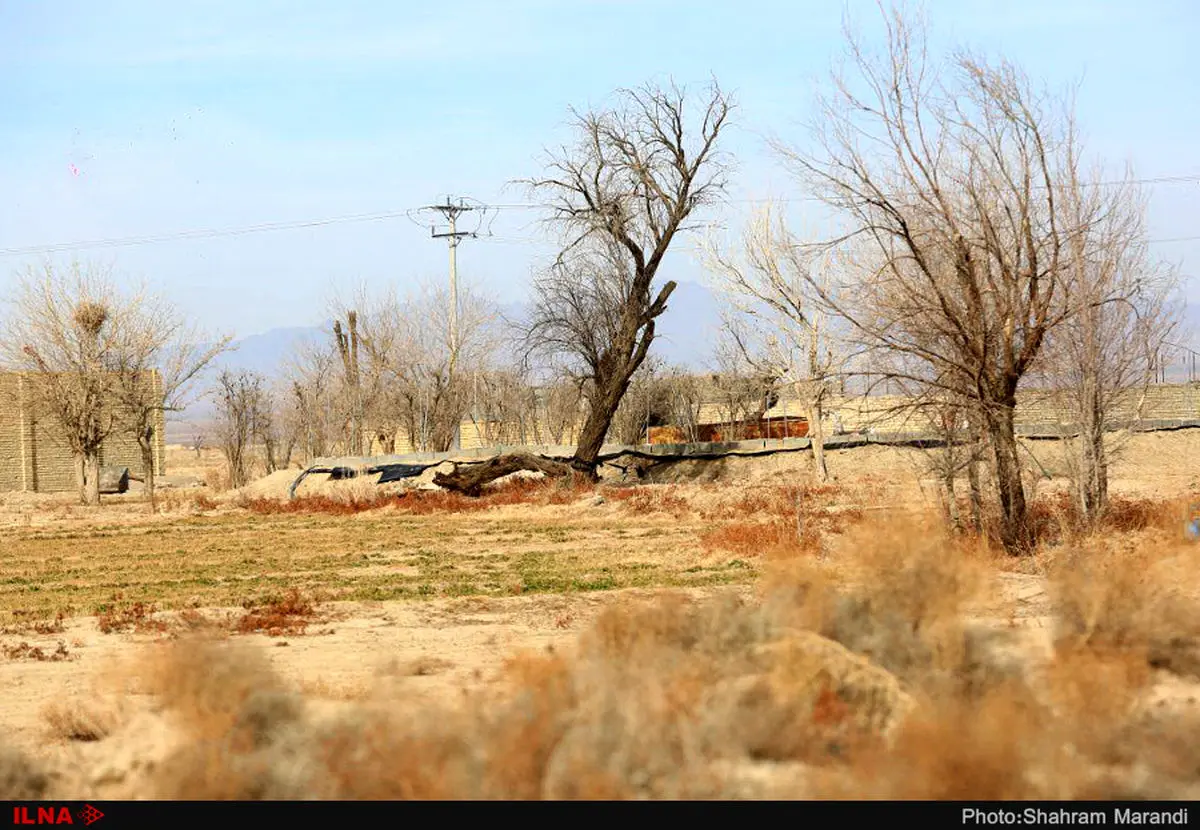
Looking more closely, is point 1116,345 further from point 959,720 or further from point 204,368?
point 204,368

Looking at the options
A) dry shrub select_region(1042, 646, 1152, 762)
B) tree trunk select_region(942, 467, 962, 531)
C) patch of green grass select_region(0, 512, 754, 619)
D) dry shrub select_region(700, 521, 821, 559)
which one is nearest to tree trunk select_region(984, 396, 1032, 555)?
tree trunk select_region(942, 467, 962, 531)

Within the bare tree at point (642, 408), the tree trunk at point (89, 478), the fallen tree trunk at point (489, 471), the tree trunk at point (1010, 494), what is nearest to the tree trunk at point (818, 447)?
the fallen tree trunk at point (489, 471)

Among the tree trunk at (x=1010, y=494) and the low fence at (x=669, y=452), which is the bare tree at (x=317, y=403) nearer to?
the low fence at (x=669, y=452)

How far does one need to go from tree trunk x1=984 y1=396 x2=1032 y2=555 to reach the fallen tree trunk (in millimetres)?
17381

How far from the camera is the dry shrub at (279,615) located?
12977 millimetres

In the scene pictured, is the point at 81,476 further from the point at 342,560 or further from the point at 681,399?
the point at 342,560

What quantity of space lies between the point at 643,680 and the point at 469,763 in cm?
104

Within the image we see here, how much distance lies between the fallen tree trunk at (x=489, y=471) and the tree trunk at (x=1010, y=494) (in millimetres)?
17381

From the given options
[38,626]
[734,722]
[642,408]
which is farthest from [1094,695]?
[642,408]

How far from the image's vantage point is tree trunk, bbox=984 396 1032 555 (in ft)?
54.5

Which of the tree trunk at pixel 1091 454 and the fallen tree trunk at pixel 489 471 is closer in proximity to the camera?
the tree trunk at pixel 1091 454

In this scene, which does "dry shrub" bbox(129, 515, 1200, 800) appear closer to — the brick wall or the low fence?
the low fence

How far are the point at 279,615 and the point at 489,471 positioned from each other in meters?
18.9

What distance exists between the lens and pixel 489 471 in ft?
107
